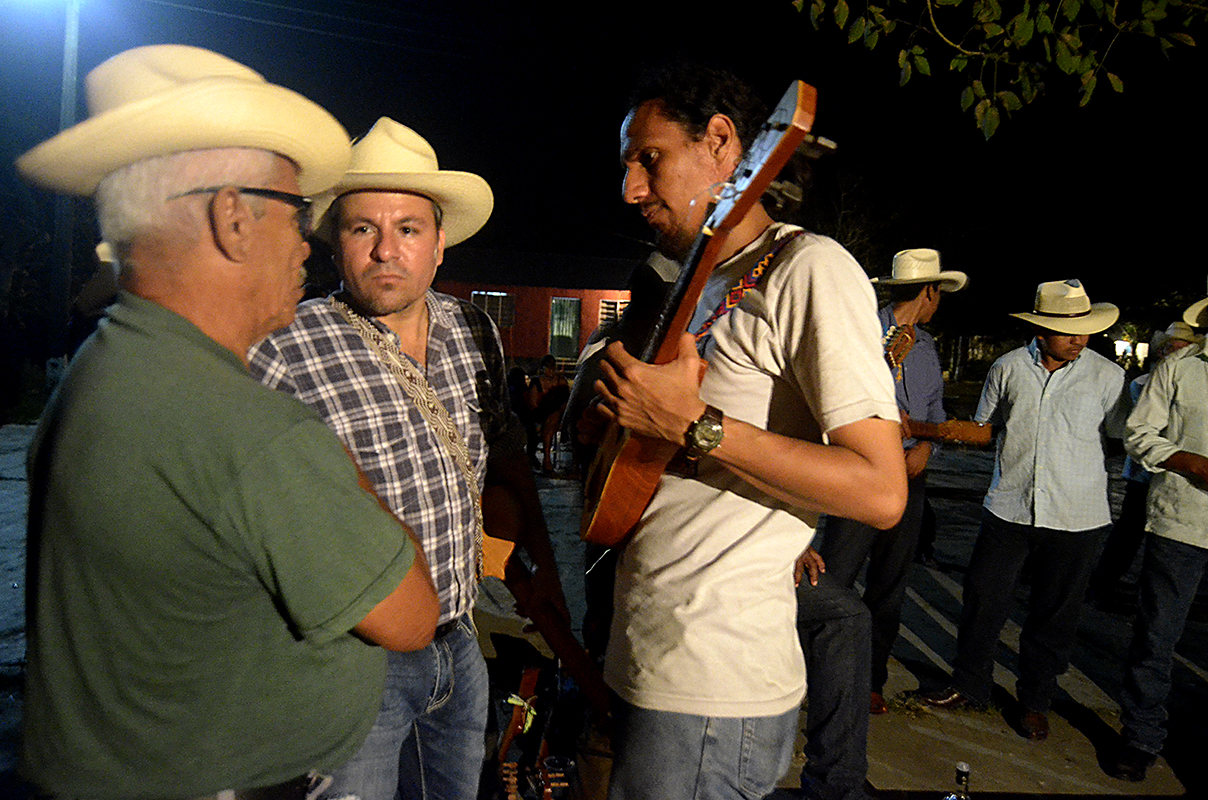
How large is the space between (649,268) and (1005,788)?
122 inches

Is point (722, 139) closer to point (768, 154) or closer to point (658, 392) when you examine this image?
point (768, 154)

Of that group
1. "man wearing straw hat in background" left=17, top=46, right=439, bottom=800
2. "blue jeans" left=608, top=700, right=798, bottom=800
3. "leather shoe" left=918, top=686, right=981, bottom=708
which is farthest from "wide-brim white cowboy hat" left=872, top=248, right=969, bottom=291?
"man wearing straw hat in background" left=17, top=46, right=439, bottom=800

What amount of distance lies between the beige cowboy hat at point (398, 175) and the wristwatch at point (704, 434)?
1.21 metres

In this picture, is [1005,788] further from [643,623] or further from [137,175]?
[137,175]

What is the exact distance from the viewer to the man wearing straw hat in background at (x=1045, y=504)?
422 centimetres

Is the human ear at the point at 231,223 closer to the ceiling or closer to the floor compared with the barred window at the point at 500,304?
closer to the ceiling

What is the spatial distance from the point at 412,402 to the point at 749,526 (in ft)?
3.42

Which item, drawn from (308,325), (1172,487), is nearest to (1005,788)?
(1172,487)

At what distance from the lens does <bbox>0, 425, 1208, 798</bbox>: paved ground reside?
3.78m

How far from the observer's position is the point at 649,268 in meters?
2.50

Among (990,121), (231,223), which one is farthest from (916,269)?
(231,223)

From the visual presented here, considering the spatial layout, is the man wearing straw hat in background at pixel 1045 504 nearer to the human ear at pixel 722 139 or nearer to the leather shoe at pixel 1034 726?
the leather shoe at pixel 1034 726

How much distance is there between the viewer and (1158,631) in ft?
12.8

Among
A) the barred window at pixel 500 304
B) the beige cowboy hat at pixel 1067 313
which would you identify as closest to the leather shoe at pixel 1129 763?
the beige cowboy hat at pixel 1067 313
